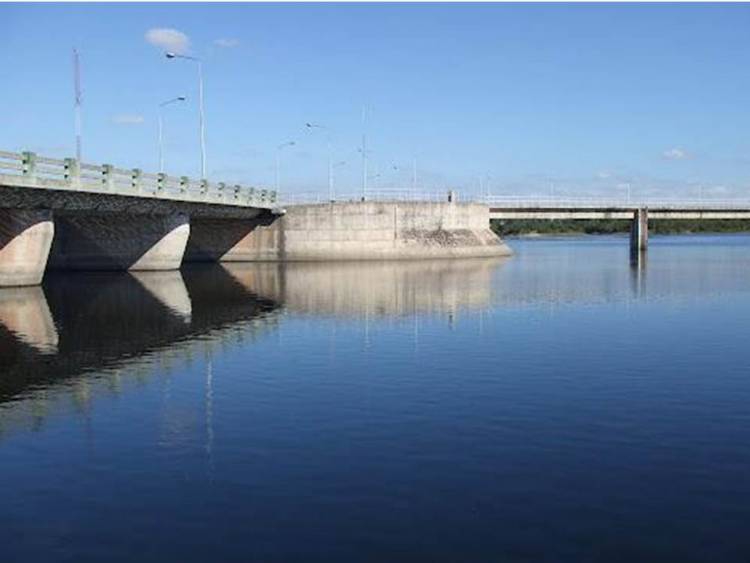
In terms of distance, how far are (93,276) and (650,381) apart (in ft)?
197

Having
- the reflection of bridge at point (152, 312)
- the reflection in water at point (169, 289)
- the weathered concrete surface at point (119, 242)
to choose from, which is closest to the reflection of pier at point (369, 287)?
the reflection of bridge at point (152, 312)

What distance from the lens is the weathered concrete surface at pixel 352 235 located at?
4149 inches

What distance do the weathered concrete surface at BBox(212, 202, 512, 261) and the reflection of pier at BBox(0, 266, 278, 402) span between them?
128ft

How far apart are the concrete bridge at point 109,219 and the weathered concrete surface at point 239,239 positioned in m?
0.13

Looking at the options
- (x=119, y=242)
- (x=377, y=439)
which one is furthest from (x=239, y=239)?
(x=377, y=439)

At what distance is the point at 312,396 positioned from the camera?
22562 millimetres

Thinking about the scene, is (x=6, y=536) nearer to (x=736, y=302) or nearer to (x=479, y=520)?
(x=479, y=520)

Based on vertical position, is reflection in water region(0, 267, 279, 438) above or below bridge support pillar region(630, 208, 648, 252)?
below

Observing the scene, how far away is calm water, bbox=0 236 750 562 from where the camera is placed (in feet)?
40.5

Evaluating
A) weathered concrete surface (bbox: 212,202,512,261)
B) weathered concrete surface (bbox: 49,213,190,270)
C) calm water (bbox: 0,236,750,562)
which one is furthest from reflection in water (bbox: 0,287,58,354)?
weathered concrete surface (bbox: 212,202,512,261)

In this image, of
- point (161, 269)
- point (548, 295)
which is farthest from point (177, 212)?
point (548, 295)

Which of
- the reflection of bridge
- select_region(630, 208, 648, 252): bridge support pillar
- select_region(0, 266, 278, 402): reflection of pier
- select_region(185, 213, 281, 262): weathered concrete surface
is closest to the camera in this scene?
the reflection of bridge

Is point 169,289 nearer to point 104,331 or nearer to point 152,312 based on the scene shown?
point 152,312

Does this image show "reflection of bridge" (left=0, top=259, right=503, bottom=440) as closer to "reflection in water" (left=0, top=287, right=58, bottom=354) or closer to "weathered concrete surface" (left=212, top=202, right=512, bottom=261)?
"reflection in water" (left=0, top=287, right=58, bottom=354)
